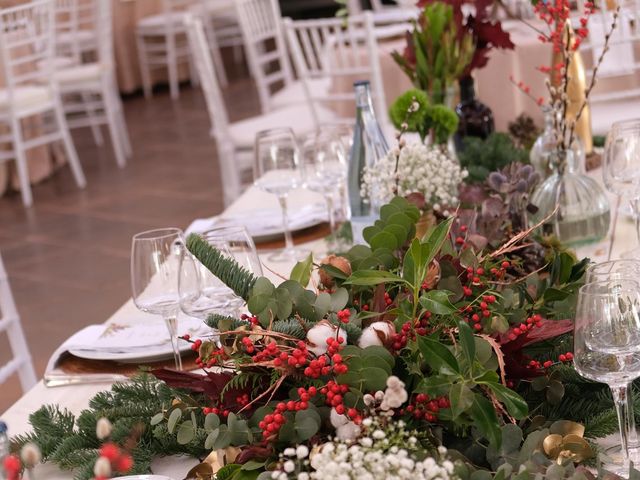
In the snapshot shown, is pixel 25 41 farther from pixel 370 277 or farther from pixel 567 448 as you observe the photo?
pixel 567 448

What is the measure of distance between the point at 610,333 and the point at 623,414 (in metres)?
0.09

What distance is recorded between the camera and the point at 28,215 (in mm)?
5398

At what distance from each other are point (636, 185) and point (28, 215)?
4412 millimetres

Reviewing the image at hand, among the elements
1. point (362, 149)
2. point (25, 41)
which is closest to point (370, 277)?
point (362, 149)

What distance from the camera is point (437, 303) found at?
90cm

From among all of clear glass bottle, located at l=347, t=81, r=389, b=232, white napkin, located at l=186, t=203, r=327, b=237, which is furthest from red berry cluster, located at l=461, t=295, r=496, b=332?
white napkin, located at l=186, t=203, r=327, b=237

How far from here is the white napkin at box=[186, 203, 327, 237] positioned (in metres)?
1.88

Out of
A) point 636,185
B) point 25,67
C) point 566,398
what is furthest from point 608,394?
point 25,67

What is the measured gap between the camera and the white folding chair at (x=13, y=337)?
6.71ft

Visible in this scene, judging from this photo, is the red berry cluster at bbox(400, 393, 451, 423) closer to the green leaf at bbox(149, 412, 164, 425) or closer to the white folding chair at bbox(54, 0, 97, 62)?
the green leaf at bbox(149, 412, 164, 425)

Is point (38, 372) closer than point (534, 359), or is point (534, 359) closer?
point (534, 359)

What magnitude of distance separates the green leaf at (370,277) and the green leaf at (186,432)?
0.21 meters

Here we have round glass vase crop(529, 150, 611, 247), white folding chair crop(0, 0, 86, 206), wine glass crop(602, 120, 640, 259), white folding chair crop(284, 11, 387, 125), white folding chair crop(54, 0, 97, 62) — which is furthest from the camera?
white folding chair crop(54, 0, 97, 62)

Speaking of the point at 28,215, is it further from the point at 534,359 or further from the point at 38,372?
the point at 534,359
